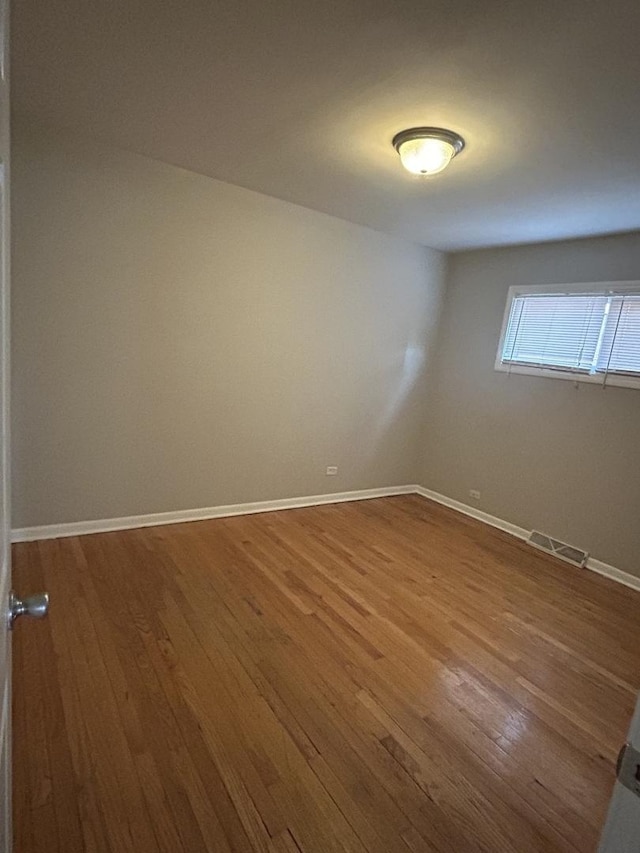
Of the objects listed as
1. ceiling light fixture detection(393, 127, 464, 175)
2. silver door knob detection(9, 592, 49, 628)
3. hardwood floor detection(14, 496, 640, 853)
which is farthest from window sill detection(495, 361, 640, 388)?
silver door knob detection(9, 592, 49, 628)

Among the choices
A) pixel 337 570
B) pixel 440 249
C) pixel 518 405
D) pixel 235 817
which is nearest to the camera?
pixel 235 817

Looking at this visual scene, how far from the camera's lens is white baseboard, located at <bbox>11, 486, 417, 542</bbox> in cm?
295

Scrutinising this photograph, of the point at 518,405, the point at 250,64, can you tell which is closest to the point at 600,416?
the point at 518,405

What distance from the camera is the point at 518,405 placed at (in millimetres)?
3941

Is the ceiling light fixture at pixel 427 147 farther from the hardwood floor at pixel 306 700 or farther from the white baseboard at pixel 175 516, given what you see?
the white baseboard at pixel 175 516

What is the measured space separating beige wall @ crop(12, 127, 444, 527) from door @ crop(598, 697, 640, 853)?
309 centimetres

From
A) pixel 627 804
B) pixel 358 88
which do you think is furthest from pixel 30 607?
pixel 358 88

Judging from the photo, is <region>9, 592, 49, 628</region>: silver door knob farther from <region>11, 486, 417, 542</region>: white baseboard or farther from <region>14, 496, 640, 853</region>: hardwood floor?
<region>11, 486, 417, 542</region>: white baseboard

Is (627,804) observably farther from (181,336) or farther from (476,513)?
(476,513)

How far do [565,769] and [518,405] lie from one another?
9.20 ft

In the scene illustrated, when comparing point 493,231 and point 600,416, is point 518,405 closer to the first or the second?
point 600,416

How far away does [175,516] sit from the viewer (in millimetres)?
3441

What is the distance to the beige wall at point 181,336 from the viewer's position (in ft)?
8.93

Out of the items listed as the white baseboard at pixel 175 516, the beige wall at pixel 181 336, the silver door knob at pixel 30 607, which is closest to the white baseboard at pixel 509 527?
the white baseboard at pixel 175 516
